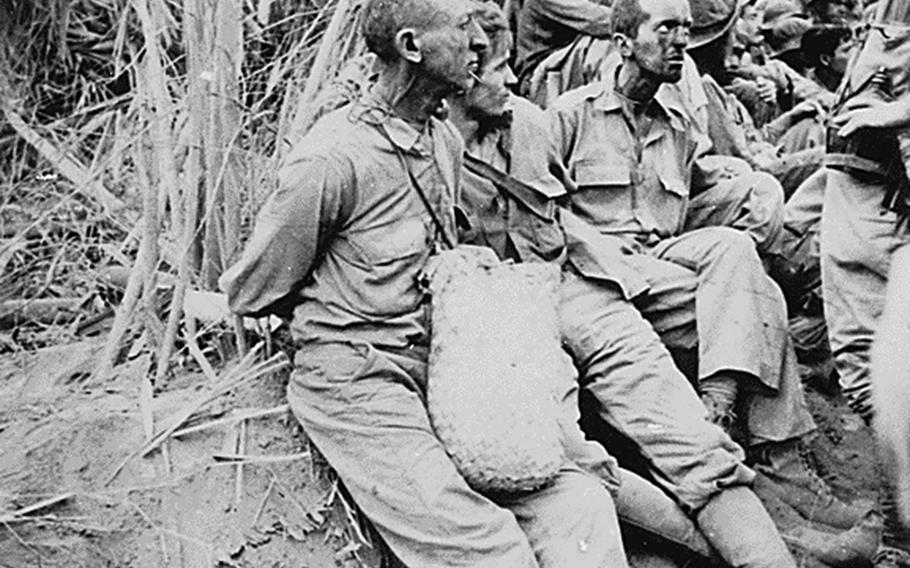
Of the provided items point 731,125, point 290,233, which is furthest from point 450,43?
point 731,125

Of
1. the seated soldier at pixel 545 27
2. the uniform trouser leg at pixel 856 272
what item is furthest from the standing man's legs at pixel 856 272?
the seated soldier at pixel 545 27

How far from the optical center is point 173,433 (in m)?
4.43

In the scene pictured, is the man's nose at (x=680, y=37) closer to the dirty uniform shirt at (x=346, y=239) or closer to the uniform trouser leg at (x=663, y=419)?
the uniform trouser leg at (x=663, y=419)

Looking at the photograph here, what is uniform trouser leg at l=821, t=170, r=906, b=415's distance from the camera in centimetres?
511

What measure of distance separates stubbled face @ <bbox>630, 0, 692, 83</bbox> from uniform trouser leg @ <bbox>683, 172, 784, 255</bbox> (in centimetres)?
55

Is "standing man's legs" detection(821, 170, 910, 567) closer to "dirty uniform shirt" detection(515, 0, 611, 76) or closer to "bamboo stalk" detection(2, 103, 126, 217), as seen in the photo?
"dirty uniform shirt" detection(515, 0, 611, 76)

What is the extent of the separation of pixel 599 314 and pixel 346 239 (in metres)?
1.14

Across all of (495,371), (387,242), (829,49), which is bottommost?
(829,49)

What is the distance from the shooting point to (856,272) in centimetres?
518

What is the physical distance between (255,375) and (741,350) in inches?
62.9

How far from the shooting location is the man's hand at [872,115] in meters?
5.04

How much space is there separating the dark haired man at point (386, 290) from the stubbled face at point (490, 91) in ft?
1.95

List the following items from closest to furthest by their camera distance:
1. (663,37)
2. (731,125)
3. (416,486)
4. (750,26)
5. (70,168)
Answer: (416,486), (663,37), (70,168), (731,125), (750,26)

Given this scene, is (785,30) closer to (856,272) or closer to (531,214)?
(856,272)
